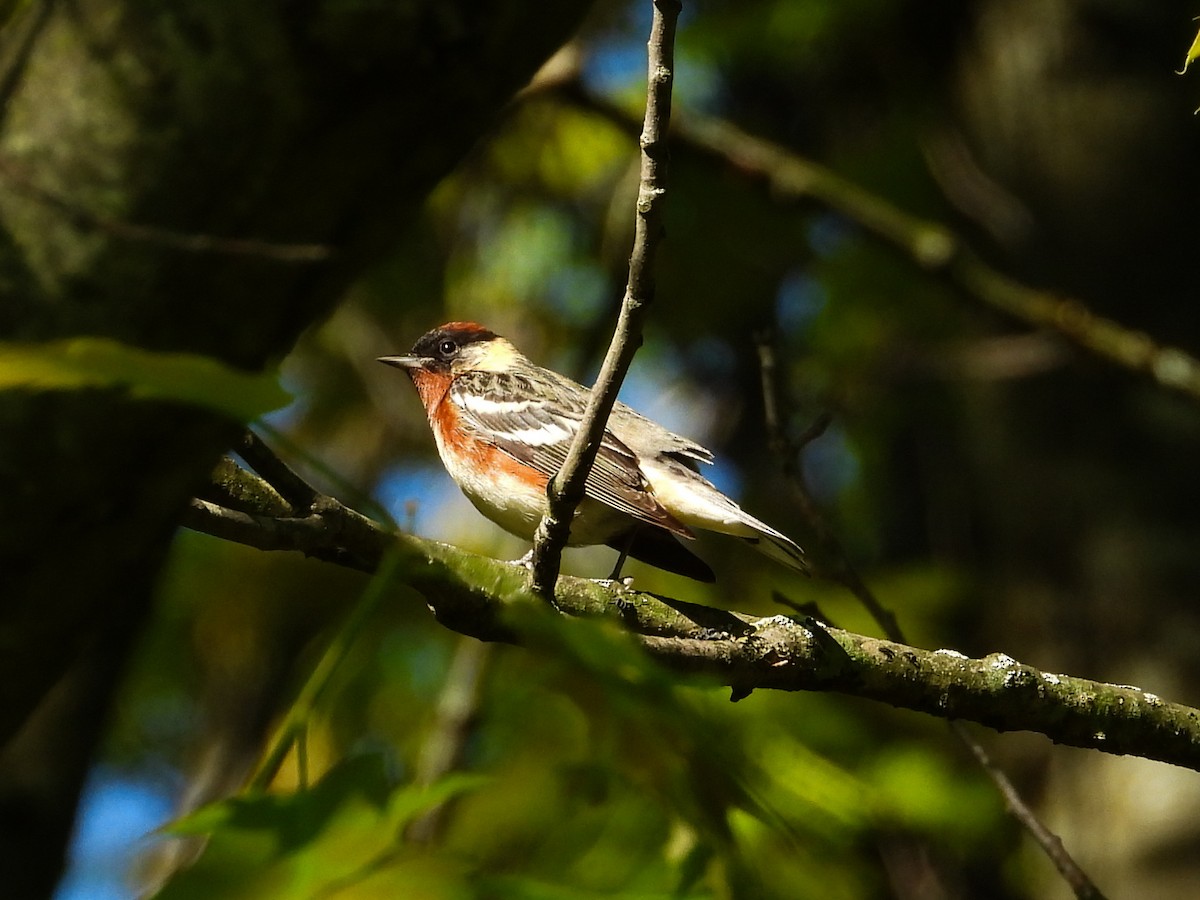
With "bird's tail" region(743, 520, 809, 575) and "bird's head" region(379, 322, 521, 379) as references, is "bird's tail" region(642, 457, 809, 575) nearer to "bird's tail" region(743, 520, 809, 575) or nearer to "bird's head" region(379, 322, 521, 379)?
"bird's tail" region(743, 520, 809, 575)

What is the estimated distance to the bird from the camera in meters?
5.56

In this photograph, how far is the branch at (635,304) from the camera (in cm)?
266

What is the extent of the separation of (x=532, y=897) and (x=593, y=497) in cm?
381

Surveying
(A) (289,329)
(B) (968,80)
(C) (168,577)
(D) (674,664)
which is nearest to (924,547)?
(B) (968,80)

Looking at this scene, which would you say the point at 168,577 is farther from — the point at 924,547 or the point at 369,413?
the point at 924,547

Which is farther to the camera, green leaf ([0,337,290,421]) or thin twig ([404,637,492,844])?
thin twig ([404,637,492,844])

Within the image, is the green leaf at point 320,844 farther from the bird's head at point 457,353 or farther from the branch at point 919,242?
the branch at point 919,242

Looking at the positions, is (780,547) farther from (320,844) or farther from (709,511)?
(320,844)

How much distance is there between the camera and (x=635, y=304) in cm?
292

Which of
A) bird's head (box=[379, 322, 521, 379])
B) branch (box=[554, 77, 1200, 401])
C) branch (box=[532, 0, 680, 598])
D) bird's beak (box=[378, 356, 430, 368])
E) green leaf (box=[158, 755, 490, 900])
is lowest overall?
green leaf (box=[158, 755, 490, 900])

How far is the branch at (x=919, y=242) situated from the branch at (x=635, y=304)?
184 inches

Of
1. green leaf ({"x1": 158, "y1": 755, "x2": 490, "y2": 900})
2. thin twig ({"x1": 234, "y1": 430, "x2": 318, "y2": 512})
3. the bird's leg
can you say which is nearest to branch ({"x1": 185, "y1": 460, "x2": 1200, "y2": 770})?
thin twig ({"x1": 234, "y1": 430, "x2": 318, "y2": 512})

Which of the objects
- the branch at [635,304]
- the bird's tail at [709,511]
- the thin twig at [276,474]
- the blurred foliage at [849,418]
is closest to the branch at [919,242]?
the blurred foliage at [849,418]

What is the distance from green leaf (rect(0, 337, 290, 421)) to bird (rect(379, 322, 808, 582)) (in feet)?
11.9
